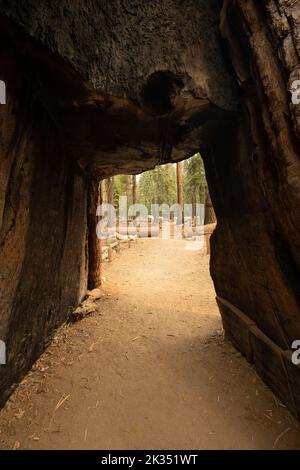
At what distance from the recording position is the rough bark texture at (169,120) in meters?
1.94

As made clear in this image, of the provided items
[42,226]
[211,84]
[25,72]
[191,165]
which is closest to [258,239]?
[211,84]

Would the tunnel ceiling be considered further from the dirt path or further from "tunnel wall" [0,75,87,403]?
the dirt path

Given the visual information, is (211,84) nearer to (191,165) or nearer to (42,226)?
(42,226)

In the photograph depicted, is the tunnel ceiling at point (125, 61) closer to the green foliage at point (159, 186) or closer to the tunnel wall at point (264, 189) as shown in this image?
the tunnel wall at point (264, 189)

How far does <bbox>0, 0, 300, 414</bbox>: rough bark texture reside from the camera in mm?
1937

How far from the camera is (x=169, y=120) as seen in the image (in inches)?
106

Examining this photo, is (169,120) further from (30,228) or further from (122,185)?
(122,185)

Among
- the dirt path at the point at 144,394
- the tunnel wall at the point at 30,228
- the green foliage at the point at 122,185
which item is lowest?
the dirt path at the point at 144,394

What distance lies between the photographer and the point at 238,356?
11.0 ft

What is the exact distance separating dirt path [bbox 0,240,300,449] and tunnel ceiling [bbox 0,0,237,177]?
3.23 metres

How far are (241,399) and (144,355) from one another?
1.50m

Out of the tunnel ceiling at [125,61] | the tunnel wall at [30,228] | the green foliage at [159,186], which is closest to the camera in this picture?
the tunnel ceiling at [125,61]

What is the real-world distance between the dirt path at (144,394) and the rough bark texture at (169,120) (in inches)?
11.7

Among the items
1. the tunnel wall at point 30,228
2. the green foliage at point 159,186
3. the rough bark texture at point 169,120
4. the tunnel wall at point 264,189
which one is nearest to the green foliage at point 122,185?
the green foliage at point 159,186
